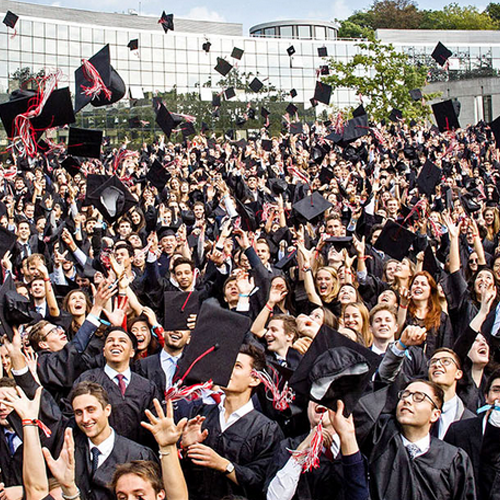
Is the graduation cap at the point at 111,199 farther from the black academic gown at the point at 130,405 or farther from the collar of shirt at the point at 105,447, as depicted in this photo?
the collar of shirt at the point at 105,447

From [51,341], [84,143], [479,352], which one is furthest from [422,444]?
[84,143]

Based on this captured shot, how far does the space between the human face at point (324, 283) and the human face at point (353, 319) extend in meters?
1.11

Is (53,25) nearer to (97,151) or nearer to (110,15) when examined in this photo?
(110,15)

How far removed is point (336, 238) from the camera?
22.8ft

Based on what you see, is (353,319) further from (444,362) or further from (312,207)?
(312,207)

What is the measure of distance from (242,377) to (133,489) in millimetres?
971

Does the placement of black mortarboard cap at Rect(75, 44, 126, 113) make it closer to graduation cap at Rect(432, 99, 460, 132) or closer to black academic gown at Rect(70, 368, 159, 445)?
black academic gown at Rect(70, 368, 159, 445)

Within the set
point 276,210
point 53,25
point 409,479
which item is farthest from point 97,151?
point 53,25

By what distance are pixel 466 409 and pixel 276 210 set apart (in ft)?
20.0

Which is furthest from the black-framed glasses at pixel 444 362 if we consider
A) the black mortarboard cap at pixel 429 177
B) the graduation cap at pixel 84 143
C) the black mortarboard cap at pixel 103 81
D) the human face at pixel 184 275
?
the graduation cap at pixel 84 143

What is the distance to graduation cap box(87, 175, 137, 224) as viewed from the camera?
8.49 metres

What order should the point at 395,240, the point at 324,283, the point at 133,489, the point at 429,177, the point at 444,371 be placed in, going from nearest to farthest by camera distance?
the point at 133,489 → the point at 444,371 → the point at 324,283 → the point at 395,240 → the point at 429,177

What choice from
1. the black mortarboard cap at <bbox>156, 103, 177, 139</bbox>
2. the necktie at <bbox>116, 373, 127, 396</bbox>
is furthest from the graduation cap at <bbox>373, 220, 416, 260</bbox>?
the black mortarboard cap at <bbox>156, 103, 177, 139</bbox>

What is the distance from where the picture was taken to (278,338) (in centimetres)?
456
